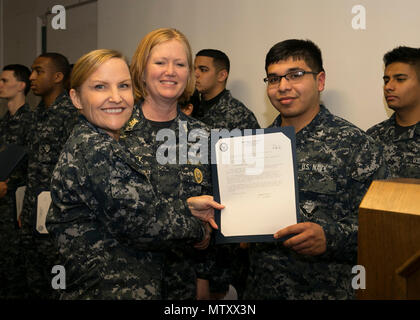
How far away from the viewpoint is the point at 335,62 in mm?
2729

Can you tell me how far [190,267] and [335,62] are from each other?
1628 mm

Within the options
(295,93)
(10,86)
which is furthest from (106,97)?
(10,86)

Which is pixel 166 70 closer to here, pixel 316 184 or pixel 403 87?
pixel 316 184

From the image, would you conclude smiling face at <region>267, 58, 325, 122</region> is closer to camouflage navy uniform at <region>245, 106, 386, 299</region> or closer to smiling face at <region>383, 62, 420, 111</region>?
camouflage navy uniform at <region>245, 106, 386, 299</region>

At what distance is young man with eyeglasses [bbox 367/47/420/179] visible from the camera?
7.41 feet

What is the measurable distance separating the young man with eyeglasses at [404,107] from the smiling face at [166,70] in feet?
3.85

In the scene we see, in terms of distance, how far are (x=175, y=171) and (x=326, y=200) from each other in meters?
0.58

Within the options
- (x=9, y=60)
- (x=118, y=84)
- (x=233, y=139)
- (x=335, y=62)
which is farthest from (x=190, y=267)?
(x=9, y=60)

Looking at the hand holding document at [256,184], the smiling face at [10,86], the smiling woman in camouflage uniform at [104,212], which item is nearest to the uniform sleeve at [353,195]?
the hand holding document at [256,184]

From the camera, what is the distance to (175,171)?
67.5 inches

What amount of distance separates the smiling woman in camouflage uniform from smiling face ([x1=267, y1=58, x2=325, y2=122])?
65cm

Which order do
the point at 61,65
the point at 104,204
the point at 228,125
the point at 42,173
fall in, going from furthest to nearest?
the point at 61,65 → the point at 228,125 → the point at 42,173 → the point at 104,204

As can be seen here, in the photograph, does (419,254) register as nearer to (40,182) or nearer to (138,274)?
(138,274)

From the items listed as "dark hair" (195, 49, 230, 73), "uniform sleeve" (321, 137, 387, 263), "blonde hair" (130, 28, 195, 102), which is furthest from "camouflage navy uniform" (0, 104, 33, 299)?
"uniform sleeve" (321, 137, 387, 263)
